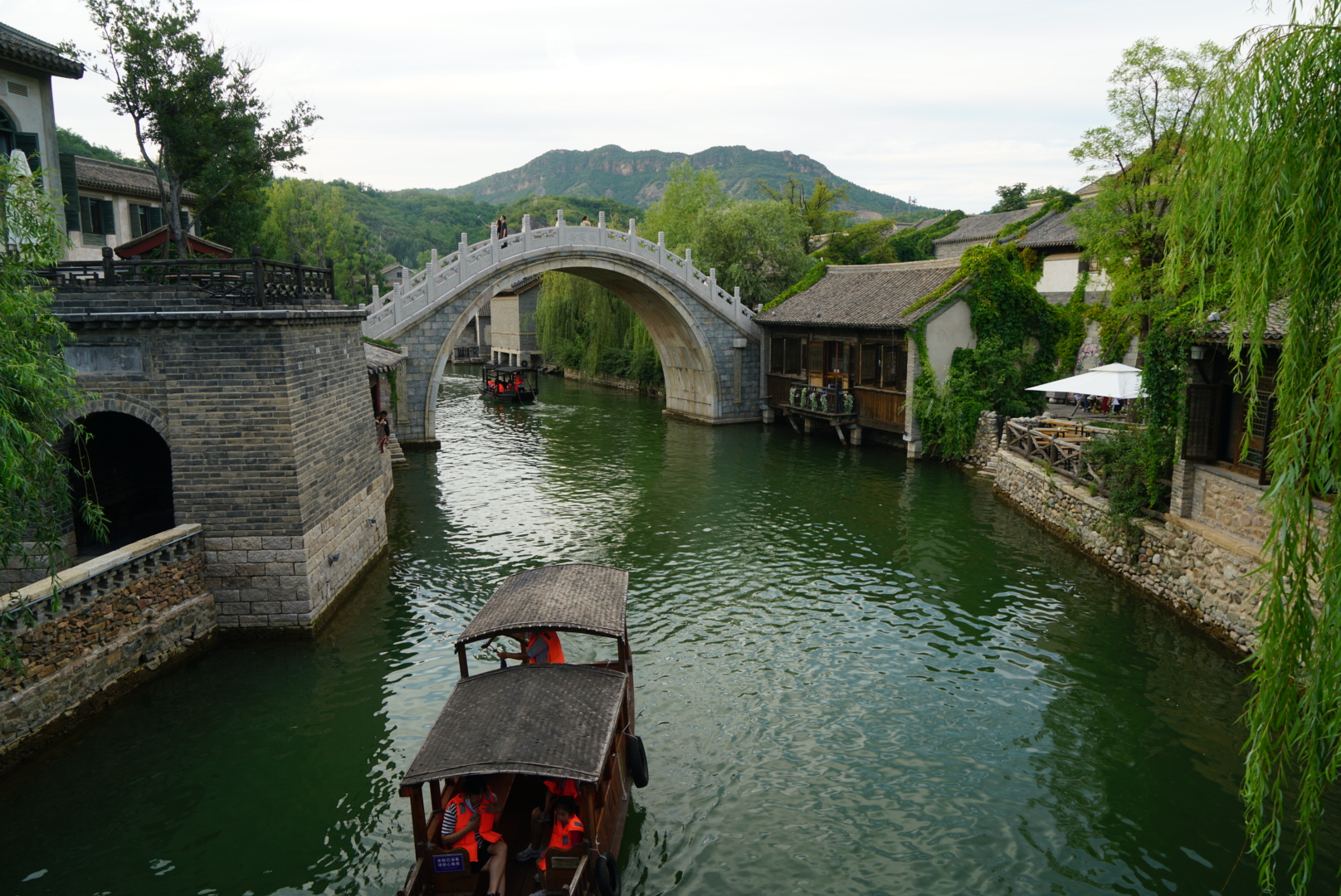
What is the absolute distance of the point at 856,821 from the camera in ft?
29.1

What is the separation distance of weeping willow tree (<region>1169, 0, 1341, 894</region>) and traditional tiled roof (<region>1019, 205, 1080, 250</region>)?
96.7 feet

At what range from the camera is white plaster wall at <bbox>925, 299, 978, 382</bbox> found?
26266 millimetres

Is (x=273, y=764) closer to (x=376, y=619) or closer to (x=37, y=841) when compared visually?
(x=37, y=841)

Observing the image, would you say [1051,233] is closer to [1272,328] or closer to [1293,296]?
[1272,328]

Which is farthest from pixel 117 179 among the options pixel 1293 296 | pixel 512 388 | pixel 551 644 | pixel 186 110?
pixel 1293 296

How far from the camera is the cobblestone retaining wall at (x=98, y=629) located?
A: 9.52m

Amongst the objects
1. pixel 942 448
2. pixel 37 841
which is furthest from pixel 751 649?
pixel 942 448

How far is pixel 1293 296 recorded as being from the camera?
5.59 meters

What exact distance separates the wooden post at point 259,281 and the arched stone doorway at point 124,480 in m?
3.34

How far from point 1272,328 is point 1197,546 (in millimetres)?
4405

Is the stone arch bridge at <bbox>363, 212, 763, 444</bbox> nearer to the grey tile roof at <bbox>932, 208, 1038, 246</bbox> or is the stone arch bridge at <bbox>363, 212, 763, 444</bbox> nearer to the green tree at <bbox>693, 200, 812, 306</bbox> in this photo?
the green tree at <bbox>693, 200, 812, 306</bbox>

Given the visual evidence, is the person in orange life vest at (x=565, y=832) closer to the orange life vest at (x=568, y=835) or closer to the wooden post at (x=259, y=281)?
the orange life vest at (x=568, y=835)

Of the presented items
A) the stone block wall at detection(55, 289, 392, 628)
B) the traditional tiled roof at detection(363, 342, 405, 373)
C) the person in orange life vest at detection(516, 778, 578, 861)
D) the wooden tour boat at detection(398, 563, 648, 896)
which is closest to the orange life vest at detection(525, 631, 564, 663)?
the wooden tour boat at detection(398, 563, 648, 896)

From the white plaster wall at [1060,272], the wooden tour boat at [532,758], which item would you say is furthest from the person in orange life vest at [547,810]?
the white plaster wall at [1060,272]
